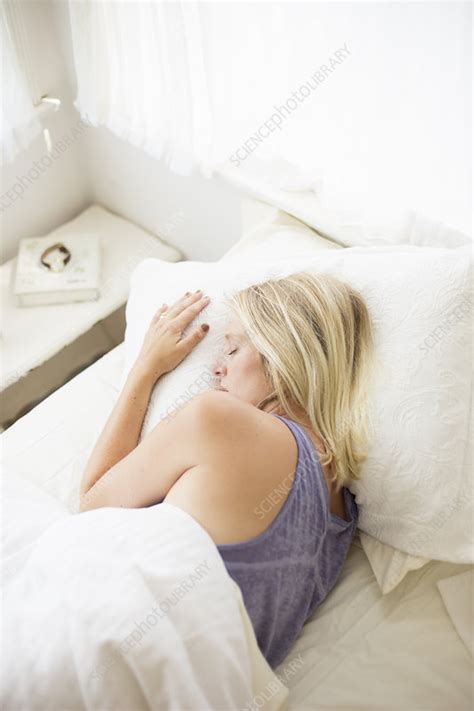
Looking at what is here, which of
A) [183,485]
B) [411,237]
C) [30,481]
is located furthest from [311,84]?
[30,481]

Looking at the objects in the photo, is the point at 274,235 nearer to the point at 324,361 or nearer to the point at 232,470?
the point at 324,361

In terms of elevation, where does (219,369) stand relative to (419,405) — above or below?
above

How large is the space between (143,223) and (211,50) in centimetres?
72

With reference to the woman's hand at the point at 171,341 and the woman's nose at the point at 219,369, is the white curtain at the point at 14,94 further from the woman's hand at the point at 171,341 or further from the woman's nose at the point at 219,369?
the woman's nose at the point at 219,369

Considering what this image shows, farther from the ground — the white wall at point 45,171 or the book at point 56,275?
the white wall at point 45,171

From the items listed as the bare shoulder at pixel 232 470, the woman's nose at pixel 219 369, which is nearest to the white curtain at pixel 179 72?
the woman's nose at pixel 219 369

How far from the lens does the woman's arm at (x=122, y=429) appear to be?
1231 millimetres

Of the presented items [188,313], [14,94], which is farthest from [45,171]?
[188,313]

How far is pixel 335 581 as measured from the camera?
1143 mm

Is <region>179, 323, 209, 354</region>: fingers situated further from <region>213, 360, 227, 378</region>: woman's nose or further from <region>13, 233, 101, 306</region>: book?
<region>13, 233, 101, 306</region>: book

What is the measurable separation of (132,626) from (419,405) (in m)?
0.54

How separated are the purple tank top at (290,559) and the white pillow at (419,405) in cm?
10

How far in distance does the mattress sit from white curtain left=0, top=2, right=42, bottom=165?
888 mm

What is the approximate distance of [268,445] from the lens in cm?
103
